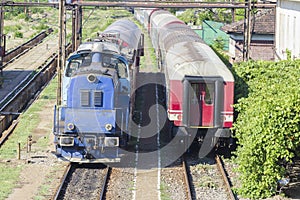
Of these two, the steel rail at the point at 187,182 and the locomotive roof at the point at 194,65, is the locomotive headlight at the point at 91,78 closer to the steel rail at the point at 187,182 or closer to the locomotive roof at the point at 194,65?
the locomotive roof at the point at 194,65

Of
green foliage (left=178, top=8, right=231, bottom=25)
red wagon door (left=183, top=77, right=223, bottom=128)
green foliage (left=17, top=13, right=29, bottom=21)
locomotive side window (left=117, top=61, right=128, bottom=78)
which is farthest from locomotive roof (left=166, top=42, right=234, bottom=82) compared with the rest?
green foliage (left=17, top=13, right=29, bottom=21)

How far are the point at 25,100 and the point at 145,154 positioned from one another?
1093cm

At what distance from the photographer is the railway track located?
1466 centimetres

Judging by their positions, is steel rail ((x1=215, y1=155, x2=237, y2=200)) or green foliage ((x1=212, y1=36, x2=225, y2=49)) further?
green foliage ((x1=212, y1=36, x2=225, y2=49))

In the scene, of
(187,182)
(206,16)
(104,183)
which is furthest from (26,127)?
Result: (206,16)

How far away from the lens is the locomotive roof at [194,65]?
57.2 feet

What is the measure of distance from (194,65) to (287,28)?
1206 centimetres

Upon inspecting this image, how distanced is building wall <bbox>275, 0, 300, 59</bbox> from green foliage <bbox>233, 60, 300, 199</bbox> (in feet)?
35.0

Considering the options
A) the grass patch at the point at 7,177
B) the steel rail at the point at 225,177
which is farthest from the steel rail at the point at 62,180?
the steel rail at the point at 225,177

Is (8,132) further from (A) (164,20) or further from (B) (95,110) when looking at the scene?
(A) (164,20)

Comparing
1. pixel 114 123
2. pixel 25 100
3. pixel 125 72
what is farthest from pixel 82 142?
pixel 25 100

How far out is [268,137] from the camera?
13602 mm

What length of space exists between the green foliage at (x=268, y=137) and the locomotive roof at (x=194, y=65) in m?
2.19

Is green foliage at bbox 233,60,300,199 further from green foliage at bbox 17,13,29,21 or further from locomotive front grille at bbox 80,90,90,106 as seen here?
green foliage at bbox 17,13,29,21
